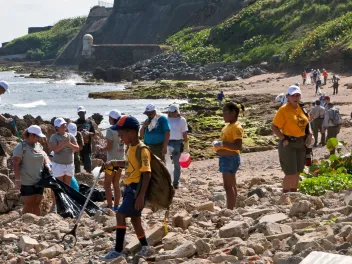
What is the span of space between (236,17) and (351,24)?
1134 inches

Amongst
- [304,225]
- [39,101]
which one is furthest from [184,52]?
[304,225]

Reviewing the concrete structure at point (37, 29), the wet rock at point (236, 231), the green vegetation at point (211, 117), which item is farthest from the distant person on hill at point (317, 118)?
the concrete structure at point (37, 29)

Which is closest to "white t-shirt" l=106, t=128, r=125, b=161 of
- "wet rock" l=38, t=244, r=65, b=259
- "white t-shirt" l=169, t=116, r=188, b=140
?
"white t-shirt" l=169, t=116, r=188, b=140

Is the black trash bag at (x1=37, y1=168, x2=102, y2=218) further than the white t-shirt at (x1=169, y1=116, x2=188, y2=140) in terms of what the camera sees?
No

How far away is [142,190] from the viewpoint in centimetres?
709

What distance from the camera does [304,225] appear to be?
23.9 ft

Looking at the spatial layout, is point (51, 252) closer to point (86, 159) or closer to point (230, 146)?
point (230, 146)

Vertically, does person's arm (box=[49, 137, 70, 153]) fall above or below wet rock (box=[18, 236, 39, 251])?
above

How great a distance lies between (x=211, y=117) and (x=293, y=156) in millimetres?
21315

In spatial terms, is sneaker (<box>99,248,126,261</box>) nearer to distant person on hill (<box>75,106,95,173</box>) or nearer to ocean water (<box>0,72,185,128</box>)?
distant person on hill (<box>75,106,95,173</box>)

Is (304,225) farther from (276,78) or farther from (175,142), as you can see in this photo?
(276,78)

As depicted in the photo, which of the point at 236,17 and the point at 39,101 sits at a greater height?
the point at 236,17

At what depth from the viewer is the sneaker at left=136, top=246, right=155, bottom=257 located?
709 cm

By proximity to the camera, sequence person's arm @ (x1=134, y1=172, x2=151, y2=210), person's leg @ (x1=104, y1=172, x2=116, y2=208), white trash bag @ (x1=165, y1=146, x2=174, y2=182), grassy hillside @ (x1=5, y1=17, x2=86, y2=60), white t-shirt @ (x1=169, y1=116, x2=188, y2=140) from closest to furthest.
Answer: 1. person's arm @ (x1=134, y1=172, x2=151, y2=210)
2. person's leg @ (x1=104, y1=172, x2=116, y2=208)
3. white trash bag @ (x1=165, y1=146, x2=174, y2=182)
4. white t-shirt @ (x1=169, y1=116, x2=188, y2=140)
5. grassy hillside @ (x1=5, y1=17, x2=86, y2=60)
